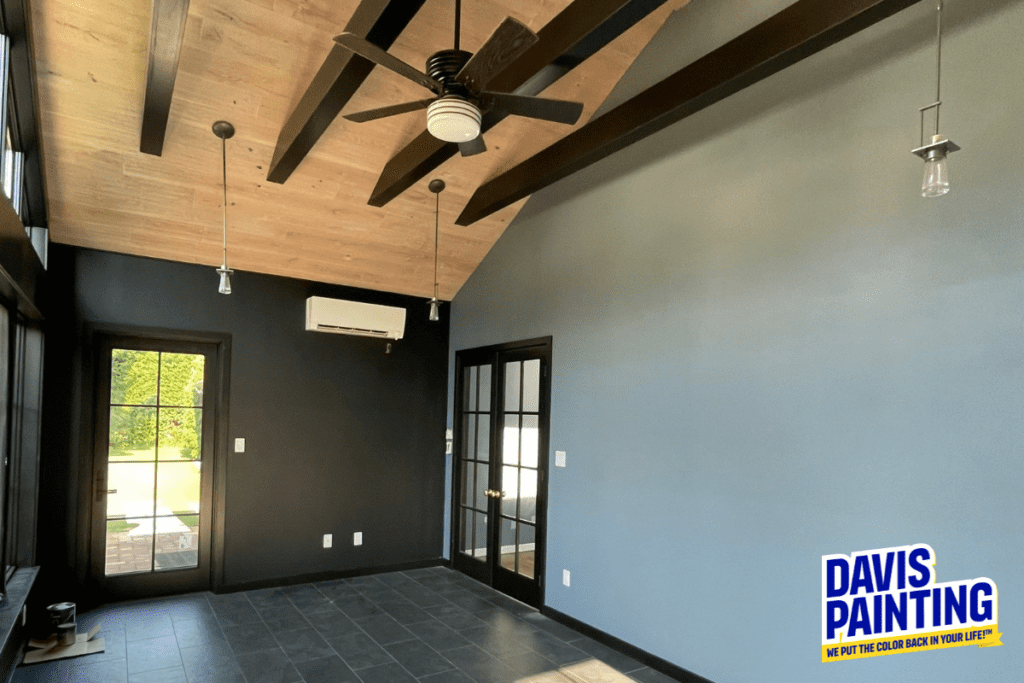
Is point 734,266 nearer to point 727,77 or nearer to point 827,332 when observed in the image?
point 827,332

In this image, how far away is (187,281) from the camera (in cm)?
502

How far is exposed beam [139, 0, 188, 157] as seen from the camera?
2.69 m

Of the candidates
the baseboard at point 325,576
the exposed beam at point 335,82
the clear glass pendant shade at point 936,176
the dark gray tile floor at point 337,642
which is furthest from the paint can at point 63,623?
the clear glass pendant shade at point 936,176

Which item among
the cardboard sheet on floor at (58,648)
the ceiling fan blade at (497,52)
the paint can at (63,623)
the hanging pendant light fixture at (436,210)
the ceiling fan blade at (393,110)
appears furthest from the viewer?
the hanging pendant light fixture at (436,210)

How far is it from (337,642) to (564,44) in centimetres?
379

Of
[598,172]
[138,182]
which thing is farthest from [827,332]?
[138,182]

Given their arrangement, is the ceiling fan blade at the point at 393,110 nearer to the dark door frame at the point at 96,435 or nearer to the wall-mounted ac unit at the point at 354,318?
the wall-mounted ac unit at the point at 354,318

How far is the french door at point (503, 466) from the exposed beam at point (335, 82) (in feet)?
7.28

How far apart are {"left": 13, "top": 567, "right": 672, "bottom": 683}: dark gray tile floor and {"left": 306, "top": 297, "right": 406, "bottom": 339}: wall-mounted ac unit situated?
218 cm

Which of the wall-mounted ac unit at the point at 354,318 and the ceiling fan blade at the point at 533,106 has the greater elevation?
the ceiling fan blade at the point at 533,106

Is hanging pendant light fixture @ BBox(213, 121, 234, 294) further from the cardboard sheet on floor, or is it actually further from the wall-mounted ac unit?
the cardboard sheet on floor

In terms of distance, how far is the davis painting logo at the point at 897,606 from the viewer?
242 cm

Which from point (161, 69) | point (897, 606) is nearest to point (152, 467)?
point (161, 69)

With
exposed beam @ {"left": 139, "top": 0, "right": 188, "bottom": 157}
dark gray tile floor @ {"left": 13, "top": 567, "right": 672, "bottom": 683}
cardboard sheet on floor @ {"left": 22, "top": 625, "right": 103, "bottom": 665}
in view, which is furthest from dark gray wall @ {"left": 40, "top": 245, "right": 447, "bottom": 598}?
exposed beam @ {"left": 139, "top": 0, "right": 188, "bottom": 157}
